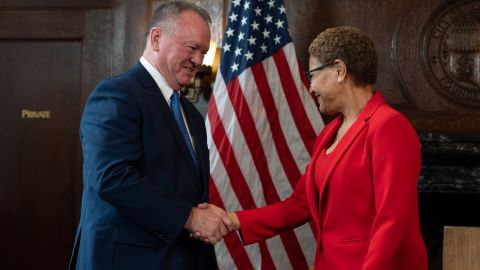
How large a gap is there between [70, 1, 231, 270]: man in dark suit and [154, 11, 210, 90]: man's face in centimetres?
9

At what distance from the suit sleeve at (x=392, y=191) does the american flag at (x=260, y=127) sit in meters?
1.60

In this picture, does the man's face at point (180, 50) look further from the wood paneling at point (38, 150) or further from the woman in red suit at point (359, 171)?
the wood paneling at point (38, 150)

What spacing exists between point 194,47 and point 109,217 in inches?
30.1

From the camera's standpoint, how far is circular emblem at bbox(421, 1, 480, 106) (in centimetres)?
383

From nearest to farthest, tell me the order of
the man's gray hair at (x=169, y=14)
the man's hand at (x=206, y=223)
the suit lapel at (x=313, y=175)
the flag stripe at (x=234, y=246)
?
the man's hand at (x=206, y=223) → the suit lapel at (x=313, y=175) → the man's gray hair at (x=169, y=14) → the flag stripe at (x=234, y=246)

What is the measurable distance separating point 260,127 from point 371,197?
1.60 metres

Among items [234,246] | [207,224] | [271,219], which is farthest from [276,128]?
[207,224]

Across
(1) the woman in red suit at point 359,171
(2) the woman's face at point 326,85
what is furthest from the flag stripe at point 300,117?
(2) the woman's face at point 326,85

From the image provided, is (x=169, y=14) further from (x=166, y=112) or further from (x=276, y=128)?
(x=276, y=128)

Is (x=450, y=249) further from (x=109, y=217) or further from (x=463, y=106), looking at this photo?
(x=463, y=106)

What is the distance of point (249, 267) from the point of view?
3553 millimetres

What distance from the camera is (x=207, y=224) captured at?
2.25 metres

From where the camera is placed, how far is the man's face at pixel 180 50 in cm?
238

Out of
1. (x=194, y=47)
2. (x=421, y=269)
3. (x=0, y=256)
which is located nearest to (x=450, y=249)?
(x=421, y=269)
